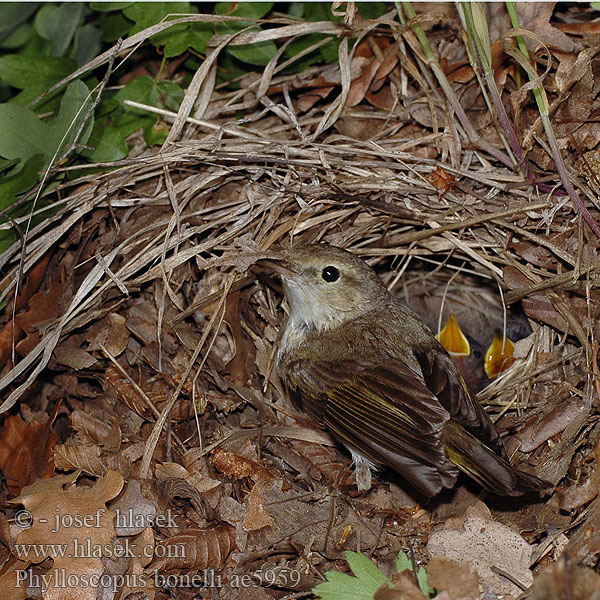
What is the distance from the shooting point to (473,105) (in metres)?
4.72

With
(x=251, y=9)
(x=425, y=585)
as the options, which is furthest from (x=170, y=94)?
(x=425, y=585)

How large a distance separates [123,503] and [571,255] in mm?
2695

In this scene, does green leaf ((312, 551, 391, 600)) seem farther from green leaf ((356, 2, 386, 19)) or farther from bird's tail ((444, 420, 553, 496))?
green leaf ((356, 2, 386, 19))

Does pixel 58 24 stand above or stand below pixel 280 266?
above

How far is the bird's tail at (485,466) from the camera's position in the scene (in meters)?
3.59

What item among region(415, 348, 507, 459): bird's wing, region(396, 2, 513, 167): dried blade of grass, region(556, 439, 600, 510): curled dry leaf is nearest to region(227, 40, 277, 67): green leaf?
region(396, 2, 513, 167): dried blade of grass

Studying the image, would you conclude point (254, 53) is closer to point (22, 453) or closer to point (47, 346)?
point (47, 346)

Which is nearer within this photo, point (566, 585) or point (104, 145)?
point (566, 585)

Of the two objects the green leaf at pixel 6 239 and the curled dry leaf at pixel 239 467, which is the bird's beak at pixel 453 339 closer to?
the curled dry leaf at pixel 239 467

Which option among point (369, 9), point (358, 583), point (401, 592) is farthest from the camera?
point (369, 9)

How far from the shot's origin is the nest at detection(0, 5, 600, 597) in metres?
4.10

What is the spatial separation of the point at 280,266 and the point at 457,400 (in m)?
1.18

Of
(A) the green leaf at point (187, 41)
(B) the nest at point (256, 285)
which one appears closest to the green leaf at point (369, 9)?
(B) the nest at point (256, 285)

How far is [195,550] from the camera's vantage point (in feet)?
12.3
